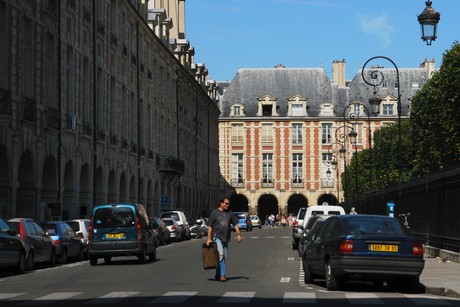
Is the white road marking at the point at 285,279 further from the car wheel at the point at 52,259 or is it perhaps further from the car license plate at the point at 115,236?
the car wheel at the point at 52,259

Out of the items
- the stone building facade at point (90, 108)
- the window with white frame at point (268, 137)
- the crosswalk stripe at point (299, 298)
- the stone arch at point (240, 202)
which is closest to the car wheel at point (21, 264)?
the crosswalk stripe at point (299, 298)

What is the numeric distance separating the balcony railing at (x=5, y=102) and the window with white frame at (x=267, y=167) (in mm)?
85583

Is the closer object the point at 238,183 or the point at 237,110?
the point at 238,183

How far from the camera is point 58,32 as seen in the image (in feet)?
143

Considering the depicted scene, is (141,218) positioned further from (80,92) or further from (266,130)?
(266,130)

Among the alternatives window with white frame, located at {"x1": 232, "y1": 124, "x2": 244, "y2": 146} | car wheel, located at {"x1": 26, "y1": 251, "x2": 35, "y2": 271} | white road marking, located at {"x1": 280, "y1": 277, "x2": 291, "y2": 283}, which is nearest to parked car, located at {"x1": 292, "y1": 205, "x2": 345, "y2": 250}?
car wheel, located at {"x1": 26, "y1": 251, "x2": 35, "y2": 271}

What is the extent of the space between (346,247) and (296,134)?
104 metres

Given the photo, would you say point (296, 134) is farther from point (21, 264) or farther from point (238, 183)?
point (21, 264)

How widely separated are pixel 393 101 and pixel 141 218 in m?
92.7

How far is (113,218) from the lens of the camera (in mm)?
29672

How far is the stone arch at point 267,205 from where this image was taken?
122m

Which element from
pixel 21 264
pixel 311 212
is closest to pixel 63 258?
pixel 21 264

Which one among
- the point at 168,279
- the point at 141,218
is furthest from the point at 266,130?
the point at 168,279

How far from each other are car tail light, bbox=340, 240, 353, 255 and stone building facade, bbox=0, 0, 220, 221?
67.3 ft
